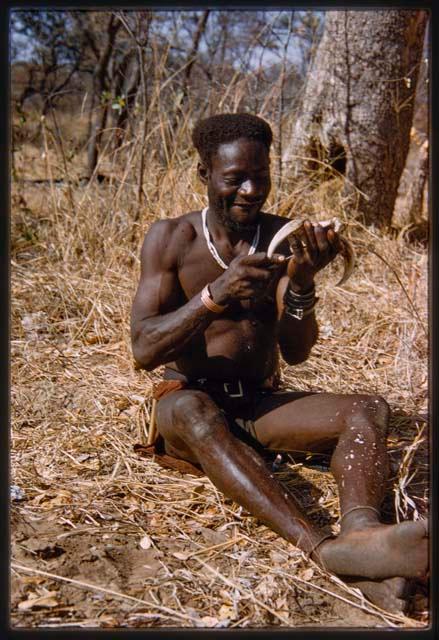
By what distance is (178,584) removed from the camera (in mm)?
2283

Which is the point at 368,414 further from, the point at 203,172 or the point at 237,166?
the point at 203,172

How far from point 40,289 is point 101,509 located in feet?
7.50

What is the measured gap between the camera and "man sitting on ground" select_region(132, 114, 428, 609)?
236 centimetres

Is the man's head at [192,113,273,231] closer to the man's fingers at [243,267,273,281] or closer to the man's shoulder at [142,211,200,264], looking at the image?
the man's shoulder at [142,211,200,264]

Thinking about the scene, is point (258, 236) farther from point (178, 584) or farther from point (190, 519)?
point (178, 584)

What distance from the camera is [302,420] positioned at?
279 centimetres

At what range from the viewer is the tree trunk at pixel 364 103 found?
5641mm

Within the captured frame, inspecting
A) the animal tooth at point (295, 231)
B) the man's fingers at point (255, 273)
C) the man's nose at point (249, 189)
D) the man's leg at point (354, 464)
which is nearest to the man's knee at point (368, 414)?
the man's leg at point (354, 464)

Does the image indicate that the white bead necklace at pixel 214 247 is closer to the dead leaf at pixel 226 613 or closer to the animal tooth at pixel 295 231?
the animal tooth at pixel 295 231

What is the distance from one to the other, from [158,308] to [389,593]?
1.24m

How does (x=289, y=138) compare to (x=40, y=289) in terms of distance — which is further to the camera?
(x=289, y=138)

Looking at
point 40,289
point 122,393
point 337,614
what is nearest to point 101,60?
point 40,289

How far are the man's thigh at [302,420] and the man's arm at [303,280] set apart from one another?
17 cm

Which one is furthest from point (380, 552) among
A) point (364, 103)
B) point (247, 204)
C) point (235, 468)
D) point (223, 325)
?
point (364, 103)
